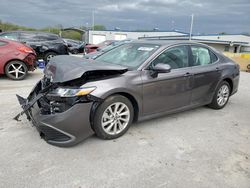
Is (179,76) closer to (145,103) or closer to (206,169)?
(145,103)

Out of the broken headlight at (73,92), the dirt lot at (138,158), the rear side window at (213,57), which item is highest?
the rear side window at (213,57)

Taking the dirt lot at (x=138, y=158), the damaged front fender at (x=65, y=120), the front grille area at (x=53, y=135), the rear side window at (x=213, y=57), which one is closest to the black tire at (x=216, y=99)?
the rear side window at (x=213, y=57)

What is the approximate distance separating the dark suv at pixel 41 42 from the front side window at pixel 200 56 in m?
8.25

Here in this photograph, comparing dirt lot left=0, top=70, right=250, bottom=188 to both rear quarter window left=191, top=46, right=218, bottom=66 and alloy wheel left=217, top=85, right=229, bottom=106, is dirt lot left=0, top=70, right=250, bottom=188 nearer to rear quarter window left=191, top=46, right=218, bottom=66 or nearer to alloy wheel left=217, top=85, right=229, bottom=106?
alloy wheel left=217, top=85, right=229, bottom=106

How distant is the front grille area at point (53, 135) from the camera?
3096mm

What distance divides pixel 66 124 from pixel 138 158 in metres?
1.03

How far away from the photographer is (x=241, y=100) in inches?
249

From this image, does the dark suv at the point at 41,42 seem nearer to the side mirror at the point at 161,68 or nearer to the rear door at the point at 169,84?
the rear door at the point at 169,84

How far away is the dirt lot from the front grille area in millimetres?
144

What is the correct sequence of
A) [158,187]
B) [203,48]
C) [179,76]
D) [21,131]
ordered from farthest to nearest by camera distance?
[203,48] < [179,76] < [21,131] < [158,187]

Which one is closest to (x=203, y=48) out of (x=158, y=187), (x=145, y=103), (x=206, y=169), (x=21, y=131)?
(x=145, y=103)

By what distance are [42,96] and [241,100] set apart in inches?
206

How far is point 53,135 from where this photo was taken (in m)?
3.14

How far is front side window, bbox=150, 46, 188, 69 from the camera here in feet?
13.1
